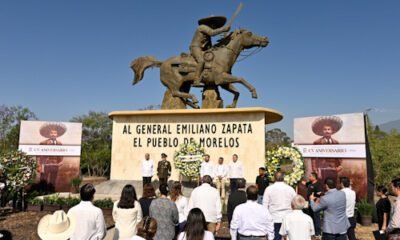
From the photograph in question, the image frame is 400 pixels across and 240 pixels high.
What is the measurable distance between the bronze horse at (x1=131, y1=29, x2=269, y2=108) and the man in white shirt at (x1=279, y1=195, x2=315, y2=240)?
1026cm

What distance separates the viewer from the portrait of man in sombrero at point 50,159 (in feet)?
52.2

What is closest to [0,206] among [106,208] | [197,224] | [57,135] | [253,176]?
[106,208]

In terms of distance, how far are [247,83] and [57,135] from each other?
1038 centimetres

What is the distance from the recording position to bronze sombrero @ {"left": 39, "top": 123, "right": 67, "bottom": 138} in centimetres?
1598

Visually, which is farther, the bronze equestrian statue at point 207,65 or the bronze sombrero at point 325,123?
the bronze equestrian statue at point 207,65

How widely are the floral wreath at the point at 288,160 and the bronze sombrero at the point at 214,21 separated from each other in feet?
27.2

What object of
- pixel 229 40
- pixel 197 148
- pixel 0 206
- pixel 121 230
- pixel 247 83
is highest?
pixel 229 40

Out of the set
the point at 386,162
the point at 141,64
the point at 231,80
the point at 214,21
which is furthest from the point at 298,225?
the point at 386,162

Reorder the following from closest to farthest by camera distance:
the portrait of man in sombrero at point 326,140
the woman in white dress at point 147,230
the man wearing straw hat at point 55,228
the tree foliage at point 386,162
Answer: the woman in white dress at point 147,230 < the man wearing straw hat at point 55,228 < the portrait of man in sombrero at point 326,140 < the tree foliage at point 386,162

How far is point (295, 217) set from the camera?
14.9ft

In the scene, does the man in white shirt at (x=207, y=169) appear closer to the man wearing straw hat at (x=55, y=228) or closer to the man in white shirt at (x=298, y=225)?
the man in white shirt at (x=298, y=225)

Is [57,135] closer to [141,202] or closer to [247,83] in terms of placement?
[247,83]

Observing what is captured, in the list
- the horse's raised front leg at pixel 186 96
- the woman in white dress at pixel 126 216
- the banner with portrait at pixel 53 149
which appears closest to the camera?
the woman in white dress at pixel 126 216

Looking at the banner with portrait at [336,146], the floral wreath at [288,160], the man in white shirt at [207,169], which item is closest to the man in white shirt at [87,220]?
the floral wreath at [288,160]
